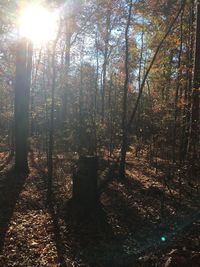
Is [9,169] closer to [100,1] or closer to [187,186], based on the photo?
[187,186]

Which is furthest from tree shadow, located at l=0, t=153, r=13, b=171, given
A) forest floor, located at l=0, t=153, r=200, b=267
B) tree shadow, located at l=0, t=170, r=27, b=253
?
forest floor, located at l=0, t=153, r=200, b=267

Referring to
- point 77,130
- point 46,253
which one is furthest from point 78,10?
point 46,253

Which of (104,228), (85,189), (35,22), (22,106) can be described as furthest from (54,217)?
(35,22)

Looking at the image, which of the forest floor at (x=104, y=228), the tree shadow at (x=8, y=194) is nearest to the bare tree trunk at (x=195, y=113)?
the forest floor at (x=104, y=228)

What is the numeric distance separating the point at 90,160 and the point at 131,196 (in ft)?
7.30

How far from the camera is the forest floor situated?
5348 mm

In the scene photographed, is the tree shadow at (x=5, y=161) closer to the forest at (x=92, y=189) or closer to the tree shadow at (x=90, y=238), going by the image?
the forest at (x=92, y=189)

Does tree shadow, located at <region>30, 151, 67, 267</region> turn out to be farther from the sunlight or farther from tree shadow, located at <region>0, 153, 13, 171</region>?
the sunlight

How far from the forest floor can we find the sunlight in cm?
563

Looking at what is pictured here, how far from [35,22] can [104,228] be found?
8.87 meters

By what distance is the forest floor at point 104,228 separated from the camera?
535cm

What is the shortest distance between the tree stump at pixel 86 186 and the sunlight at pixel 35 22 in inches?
247

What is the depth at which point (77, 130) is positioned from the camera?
1488cm

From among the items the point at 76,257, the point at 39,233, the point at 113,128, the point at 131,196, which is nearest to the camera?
the point at 76,257
